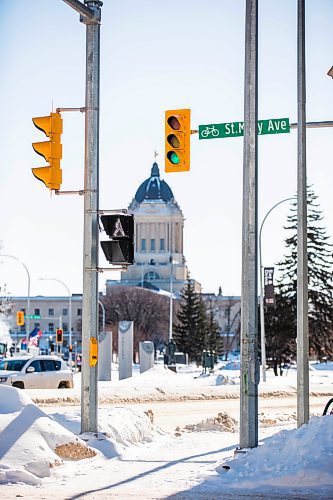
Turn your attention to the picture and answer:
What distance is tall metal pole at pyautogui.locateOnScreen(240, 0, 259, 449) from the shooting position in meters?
13.8

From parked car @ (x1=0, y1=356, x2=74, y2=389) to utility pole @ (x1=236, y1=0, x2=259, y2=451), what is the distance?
1855 centimetres

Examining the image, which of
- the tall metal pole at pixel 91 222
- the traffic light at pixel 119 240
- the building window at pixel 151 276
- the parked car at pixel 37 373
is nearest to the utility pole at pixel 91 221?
the tall metal pole at pixel 91 222

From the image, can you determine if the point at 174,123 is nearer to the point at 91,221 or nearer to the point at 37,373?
the point at 91,221

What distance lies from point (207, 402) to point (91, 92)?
59.7 feet

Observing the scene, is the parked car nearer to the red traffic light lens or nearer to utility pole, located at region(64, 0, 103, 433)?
utility pole, located at region(64, 0, 103, 433)

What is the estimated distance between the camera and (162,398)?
33.7 m

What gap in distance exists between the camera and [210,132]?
17656 mm

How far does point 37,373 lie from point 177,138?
58.3ft

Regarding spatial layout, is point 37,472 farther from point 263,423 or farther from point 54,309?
point 54,309

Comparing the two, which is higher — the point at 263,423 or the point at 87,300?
the point at 87,300

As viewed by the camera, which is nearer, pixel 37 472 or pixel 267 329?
pixel 37 472

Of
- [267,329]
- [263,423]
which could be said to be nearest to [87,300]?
[263,423]

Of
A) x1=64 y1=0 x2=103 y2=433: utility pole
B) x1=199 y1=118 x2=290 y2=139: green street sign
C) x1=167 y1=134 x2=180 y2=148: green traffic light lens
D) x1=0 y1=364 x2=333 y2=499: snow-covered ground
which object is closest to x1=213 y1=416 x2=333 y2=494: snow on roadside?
x1=0 y1=364 x2=333 y2=499: snow-covered ground

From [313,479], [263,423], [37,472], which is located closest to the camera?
[313,479]
